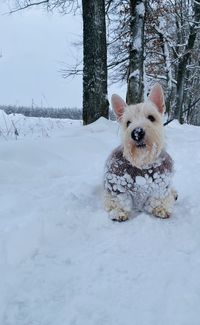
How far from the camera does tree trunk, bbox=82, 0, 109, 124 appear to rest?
10109 millimetres

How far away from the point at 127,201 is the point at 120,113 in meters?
1.12

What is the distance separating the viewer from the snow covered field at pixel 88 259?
2400 millimetres

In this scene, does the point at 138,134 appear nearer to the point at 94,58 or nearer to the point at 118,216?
the point at 118,216

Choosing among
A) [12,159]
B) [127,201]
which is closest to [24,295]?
[127,201]

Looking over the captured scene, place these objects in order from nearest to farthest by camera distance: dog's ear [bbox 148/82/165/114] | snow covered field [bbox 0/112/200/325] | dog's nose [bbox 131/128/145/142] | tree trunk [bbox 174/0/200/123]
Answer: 1. snow covered field [bbox 0/112/200/325]
2. dog's nose [bbox 131/128/145/142]
3. dog's ear [bbox 148/82/165/114]
4. tree trunk [bbox 174/0/200/123]

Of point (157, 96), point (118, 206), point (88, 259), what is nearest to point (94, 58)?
point (157, 96)

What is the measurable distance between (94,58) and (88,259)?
7939mm

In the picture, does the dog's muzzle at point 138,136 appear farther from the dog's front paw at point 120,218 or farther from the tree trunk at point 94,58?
the tree trunk at point 94,58

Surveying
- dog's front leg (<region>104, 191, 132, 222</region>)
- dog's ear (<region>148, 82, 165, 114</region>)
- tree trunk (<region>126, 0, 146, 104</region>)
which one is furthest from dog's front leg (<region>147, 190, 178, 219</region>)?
tree trunk (<region>126, 0, 146, 104</region>)

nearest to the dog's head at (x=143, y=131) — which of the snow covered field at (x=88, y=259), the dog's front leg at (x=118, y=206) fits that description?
the dog's front leg at (x=118, y=206)

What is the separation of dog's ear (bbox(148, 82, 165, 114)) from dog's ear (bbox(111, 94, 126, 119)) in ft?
1.15

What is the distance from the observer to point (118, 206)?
4.07m

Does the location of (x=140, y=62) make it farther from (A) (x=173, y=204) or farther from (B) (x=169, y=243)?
(B) (x=169, y=243)

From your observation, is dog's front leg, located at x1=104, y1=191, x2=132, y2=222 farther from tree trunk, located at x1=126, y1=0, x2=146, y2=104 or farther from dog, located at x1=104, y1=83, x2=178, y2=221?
tree trunk, located at x1=126, y1=0, x2=146, y2=104
